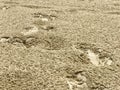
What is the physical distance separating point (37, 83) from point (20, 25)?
0.73 m

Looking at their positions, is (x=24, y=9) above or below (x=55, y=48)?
above

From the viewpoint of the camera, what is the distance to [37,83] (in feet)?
4.09

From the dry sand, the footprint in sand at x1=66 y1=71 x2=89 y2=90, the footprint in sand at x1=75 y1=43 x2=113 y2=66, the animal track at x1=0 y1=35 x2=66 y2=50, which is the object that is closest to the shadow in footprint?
the dry sand

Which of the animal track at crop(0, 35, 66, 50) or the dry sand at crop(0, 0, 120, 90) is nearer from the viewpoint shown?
the dry sand at crop(0, 0, 120, 90)

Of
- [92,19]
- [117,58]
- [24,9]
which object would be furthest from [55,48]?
[24,9]

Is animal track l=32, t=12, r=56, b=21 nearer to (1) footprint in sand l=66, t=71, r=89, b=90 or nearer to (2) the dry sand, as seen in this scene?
(2) the dry sand

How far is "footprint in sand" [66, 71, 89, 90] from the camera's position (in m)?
1.25

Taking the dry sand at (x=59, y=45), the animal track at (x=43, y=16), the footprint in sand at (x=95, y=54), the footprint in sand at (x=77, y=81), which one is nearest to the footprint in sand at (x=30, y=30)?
the dry sand at (x=59, y=45)

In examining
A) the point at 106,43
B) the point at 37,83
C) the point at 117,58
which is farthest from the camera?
the point at 106,43

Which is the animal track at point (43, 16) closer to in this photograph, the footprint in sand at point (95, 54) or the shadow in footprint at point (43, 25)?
the shadow in footprint at point (43, 25)

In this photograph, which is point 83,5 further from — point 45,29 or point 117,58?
point 117,58

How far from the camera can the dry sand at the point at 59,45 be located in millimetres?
1280

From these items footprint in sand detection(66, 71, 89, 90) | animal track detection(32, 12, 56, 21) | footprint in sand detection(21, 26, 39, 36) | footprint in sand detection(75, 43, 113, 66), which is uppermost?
animal track detection(32, 12, 56, 21)

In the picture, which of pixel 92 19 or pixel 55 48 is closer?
pixel 55 48
